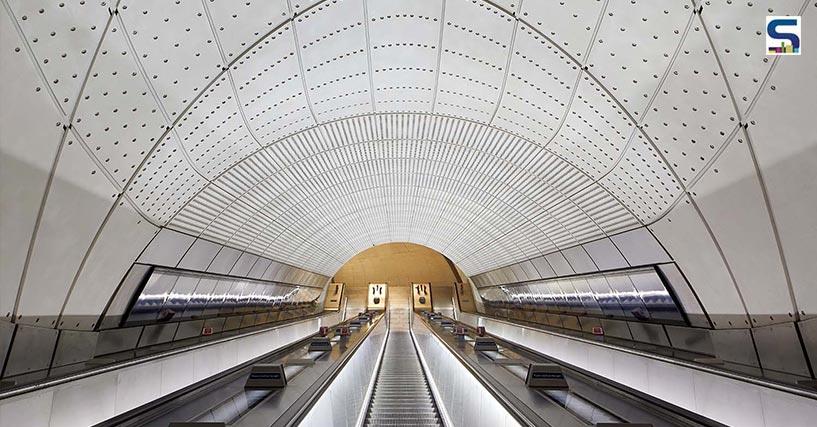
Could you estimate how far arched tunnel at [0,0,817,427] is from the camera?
525cm

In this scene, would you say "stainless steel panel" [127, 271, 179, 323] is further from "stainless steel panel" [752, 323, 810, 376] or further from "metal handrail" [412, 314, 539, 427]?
"stainless steel panel" [752, 323, 810, 376]

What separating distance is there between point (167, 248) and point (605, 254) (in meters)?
12.0

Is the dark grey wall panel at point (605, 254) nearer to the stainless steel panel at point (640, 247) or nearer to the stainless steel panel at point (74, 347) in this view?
the stainless steel panel at point (640, 247)

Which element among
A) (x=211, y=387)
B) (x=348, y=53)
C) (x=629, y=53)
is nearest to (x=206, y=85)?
(x=348, y=53)

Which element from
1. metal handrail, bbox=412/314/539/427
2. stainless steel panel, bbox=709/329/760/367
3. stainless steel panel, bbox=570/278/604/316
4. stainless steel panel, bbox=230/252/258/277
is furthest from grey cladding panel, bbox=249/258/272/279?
stainless steel panel, bbox=709/329/760/367

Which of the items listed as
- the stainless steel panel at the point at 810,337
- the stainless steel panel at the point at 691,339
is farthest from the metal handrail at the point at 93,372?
the stainless steel panel at the point at 691,339

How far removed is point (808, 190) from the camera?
5512 millimetres

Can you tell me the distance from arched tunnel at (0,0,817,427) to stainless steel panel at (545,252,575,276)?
8.94 feet

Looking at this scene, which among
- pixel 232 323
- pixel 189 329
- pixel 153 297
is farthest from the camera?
pixel 232 323

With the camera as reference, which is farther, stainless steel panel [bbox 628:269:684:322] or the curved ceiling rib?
stainless steel panel [bbox 628:269:684:322]

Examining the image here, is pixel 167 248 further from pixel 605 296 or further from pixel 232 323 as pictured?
pixel 605 296

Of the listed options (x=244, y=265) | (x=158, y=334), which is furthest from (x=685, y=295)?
(x=244, y=265)

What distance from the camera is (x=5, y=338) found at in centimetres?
648

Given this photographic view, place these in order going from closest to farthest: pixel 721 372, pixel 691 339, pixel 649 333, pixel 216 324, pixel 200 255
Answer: pixel 721 372
pixel 691 339
pixel 649 333
pixel 200 255
pixel 216 324
